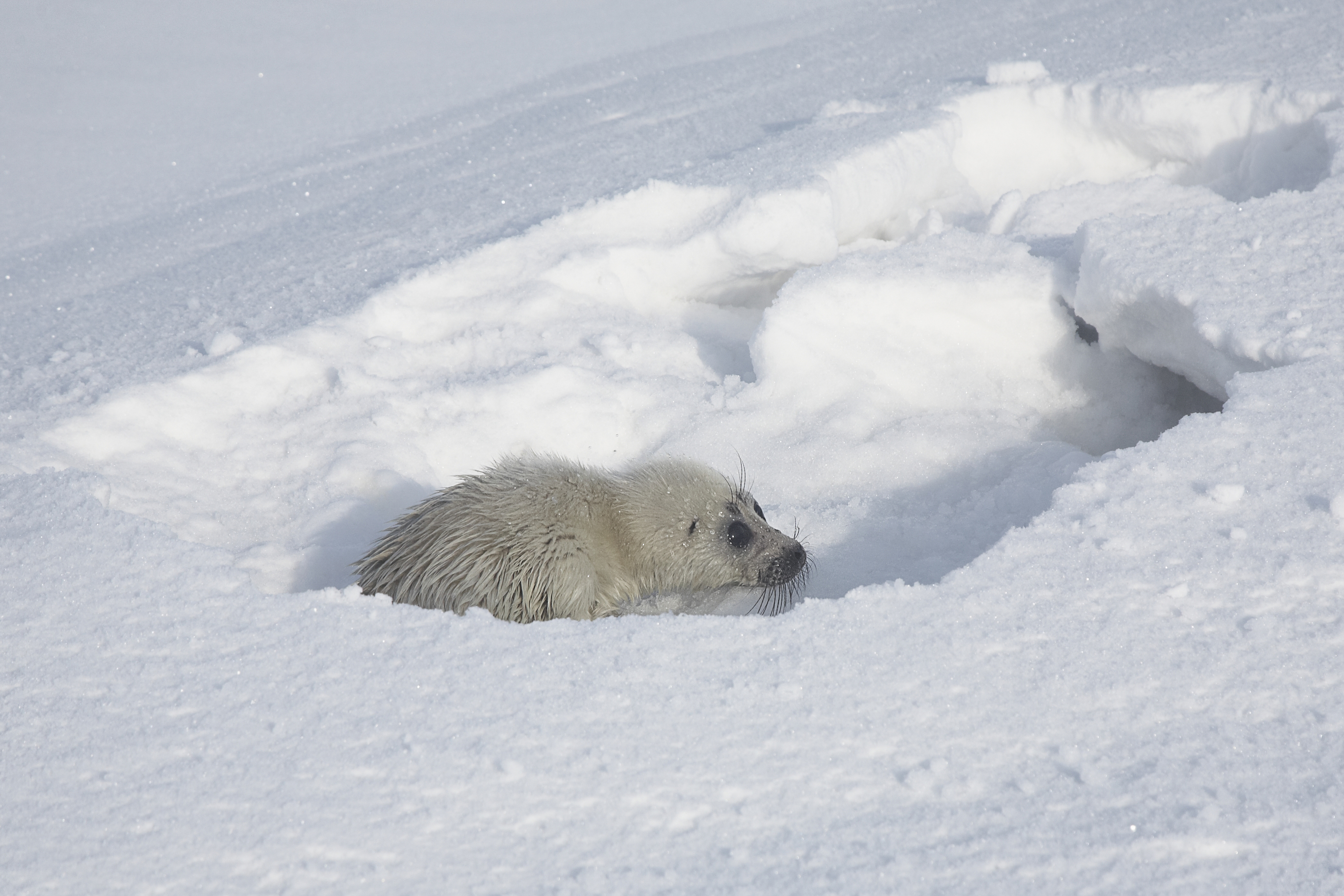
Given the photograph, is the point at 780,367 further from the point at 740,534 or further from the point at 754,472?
the point at 740,534

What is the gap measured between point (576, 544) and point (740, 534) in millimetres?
567

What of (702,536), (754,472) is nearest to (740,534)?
(702,536)

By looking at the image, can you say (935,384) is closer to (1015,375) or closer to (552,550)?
(1015,375)

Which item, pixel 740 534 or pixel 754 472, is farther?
Answer: pixel 754 472

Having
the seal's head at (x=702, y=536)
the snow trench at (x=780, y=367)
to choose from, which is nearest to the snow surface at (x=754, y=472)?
the snow trench at (x=780, y=367)

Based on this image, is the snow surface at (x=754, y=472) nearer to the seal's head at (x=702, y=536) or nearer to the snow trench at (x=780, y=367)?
the snow trench at (x=780, y=367)

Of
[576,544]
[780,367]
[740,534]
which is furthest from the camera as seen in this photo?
[780,367]

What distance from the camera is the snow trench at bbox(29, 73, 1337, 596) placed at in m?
3.45

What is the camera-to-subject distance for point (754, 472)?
12.7 feet

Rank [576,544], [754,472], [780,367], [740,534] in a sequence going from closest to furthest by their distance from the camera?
[576,544]
[740,534]
[754,472]
[780,367]

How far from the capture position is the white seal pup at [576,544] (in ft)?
9.65

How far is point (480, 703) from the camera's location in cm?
218

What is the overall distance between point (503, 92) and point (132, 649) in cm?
687

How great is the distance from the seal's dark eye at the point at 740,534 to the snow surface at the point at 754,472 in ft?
0.87
